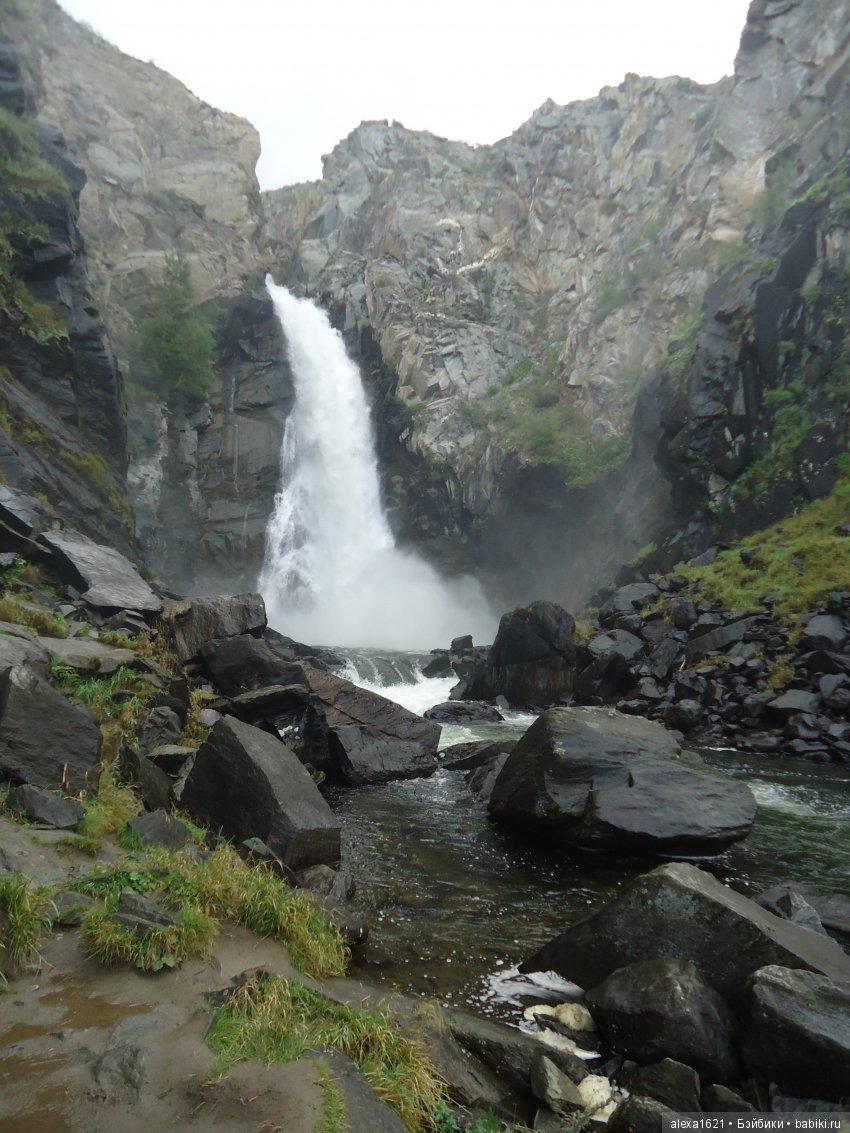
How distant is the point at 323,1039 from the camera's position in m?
3.76

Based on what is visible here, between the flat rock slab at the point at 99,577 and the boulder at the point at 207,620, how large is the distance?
0.58 meters

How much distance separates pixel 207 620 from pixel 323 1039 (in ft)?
33.8

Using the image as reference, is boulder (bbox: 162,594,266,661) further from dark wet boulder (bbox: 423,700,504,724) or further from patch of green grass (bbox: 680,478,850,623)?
patch of green grass (bbox: 680,478,850,623)

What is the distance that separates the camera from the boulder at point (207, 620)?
12695mm

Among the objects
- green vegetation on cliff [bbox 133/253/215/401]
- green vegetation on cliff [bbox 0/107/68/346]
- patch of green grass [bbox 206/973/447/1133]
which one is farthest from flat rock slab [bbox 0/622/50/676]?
green vegetation on cliff [bbox 133/253/215/401]

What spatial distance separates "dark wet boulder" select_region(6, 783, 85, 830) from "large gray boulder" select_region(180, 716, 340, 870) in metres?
1.72

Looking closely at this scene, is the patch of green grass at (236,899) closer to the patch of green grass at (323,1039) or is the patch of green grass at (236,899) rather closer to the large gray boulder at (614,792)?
the patch of green grass at (323,1039)

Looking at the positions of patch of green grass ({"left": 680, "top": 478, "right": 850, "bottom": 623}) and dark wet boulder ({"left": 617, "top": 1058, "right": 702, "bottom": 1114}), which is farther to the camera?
patch of green grass ({"left": 680, "top": 478, "right": 850, "bottom": 623})

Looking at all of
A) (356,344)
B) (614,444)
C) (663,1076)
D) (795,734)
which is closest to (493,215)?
(356,344)

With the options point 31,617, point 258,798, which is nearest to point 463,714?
point 31,617

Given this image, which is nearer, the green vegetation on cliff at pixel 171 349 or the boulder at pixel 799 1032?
the boulder at pixel 799 1032

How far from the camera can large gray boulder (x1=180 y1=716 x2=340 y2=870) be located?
702 cm

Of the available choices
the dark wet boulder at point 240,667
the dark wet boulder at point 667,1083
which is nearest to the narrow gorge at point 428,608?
the dark wet boulder at point 667,1083

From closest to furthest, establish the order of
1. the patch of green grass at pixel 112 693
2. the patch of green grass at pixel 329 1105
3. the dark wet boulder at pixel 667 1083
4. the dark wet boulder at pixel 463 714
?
the patch of green grass at pixel 329 1105 < the dark wet boulder at pixel 667 1083 < the patch of green grass at pixel 112 693 < the dark wet boulder at pixel 463 714
